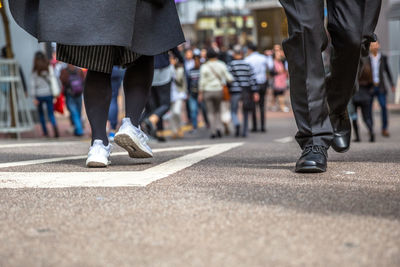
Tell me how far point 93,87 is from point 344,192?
1.87 metres

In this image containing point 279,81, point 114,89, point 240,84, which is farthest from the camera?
point 279,81

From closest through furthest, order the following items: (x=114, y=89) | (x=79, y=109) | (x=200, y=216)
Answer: (x=200, y=216) < (x=114, y=89) < (x=79, y=109)

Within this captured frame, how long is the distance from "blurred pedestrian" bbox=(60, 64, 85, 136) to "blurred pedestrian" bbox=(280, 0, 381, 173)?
32.7 ft

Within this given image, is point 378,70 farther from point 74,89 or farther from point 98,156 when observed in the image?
point 98,156

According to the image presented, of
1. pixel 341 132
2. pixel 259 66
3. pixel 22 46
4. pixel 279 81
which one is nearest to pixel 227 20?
pixel 279 81

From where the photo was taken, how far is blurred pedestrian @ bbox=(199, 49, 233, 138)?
46.6ft

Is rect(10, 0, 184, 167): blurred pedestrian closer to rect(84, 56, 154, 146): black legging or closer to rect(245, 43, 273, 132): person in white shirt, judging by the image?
rect(84, 56, 154, 146): black legging

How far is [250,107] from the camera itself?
1474 centimetres

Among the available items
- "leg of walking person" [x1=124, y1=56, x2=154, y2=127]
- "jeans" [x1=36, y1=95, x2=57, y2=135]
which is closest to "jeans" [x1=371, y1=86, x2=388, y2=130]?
"jeans" [x1=36, y1=95, x2=57, y2=135]

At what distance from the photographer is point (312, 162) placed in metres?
3.65

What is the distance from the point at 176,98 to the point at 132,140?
33.0ft

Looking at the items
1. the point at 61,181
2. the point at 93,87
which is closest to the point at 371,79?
the point at 93,87

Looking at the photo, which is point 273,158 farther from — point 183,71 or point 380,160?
point 183,71

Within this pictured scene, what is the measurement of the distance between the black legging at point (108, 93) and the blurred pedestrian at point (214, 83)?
977cm
